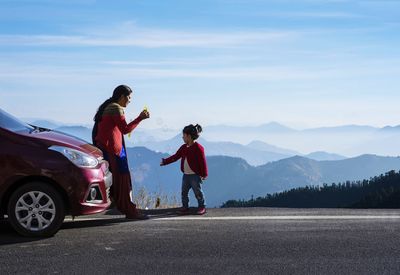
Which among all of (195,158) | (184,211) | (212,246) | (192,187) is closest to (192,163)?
(195,158)

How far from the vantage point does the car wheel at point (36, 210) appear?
6.96 m

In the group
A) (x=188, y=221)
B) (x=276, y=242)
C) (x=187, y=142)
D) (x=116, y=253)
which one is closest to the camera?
(x=116, y=253)

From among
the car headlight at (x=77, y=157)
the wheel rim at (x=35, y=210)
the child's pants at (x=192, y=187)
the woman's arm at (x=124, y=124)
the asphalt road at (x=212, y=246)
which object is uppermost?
the woman's arm at (x=124, y=124)

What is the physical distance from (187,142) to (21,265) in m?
4.28

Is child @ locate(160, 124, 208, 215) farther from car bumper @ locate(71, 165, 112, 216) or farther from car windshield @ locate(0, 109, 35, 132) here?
car windshield @ locate(0, 109, 35, 132)

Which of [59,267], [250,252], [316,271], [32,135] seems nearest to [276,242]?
[250,252]

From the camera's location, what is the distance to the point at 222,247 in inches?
263

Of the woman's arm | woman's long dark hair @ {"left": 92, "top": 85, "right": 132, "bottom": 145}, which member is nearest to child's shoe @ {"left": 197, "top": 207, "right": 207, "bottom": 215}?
the woman's arm

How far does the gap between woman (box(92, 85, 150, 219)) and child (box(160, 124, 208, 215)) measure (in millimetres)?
1113

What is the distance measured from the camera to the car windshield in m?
7.26

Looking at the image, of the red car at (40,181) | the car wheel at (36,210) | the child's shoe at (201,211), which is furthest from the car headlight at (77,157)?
the child's shoe at (201,211)

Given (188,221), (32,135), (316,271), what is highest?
(32,135)

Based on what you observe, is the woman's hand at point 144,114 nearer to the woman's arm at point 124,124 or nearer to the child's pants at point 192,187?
the woman's arm at point 124,124

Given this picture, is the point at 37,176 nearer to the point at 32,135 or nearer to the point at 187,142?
the point at 32,135
